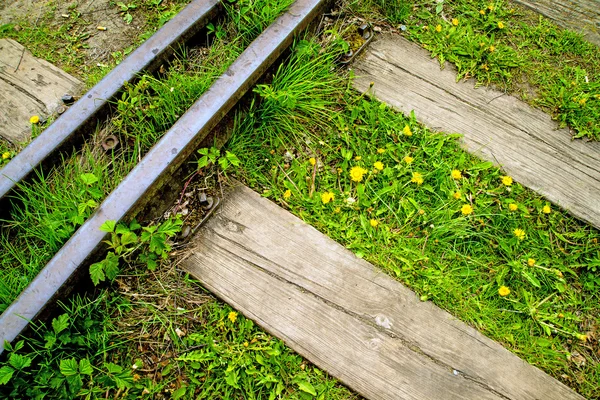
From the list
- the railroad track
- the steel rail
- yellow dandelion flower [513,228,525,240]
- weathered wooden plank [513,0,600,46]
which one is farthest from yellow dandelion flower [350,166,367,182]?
weathered wooden plank [513,0,600,46]

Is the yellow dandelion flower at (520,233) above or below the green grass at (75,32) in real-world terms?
below

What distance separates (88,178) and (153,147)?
440mm

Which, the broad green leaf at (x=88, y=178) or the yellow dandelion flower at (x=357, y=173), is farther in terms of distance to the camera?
the yellow dandelion flower at (x=357, y=173)

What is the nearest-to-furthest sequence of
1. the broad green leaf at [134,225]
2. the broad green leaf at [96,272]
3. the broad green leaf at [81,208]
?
the broad green leaf at [96,272] → the broad green leaf at [134,225] → the broad green leaf at [81,208]

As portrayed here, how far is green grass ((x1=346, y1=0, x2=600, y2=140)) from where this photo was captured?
2.90m

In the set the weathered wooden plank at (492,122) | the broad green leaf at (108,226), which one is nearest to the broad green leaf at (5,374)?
the broad green leaf at (108,226)

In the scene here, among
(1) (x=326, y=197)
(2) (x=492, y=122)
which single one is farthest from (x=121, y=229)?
(2) (x=492, y=122)

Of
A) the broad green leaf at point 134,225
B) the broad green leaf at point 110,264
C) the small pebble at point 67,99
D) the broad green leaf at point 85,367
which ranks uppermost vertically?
the small pebble at point 67,99

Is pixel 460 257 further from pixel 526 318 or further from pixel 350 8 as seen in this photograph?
pixel 350 8

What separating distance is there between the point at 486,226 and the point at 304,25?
1726mm

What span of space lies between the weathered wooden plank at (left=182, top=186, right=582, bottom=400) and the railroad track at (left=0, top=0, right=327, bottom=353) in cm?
46

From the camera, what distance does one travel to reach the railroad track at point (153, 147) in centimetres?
197

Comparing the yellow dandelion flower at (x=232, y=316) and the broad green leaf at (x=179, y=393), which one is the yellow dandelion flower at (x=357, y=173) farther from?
the broad green leaf at (x=179, y=393)

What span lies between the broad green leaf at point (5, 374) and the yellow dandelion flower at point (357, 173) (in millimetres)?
1934
